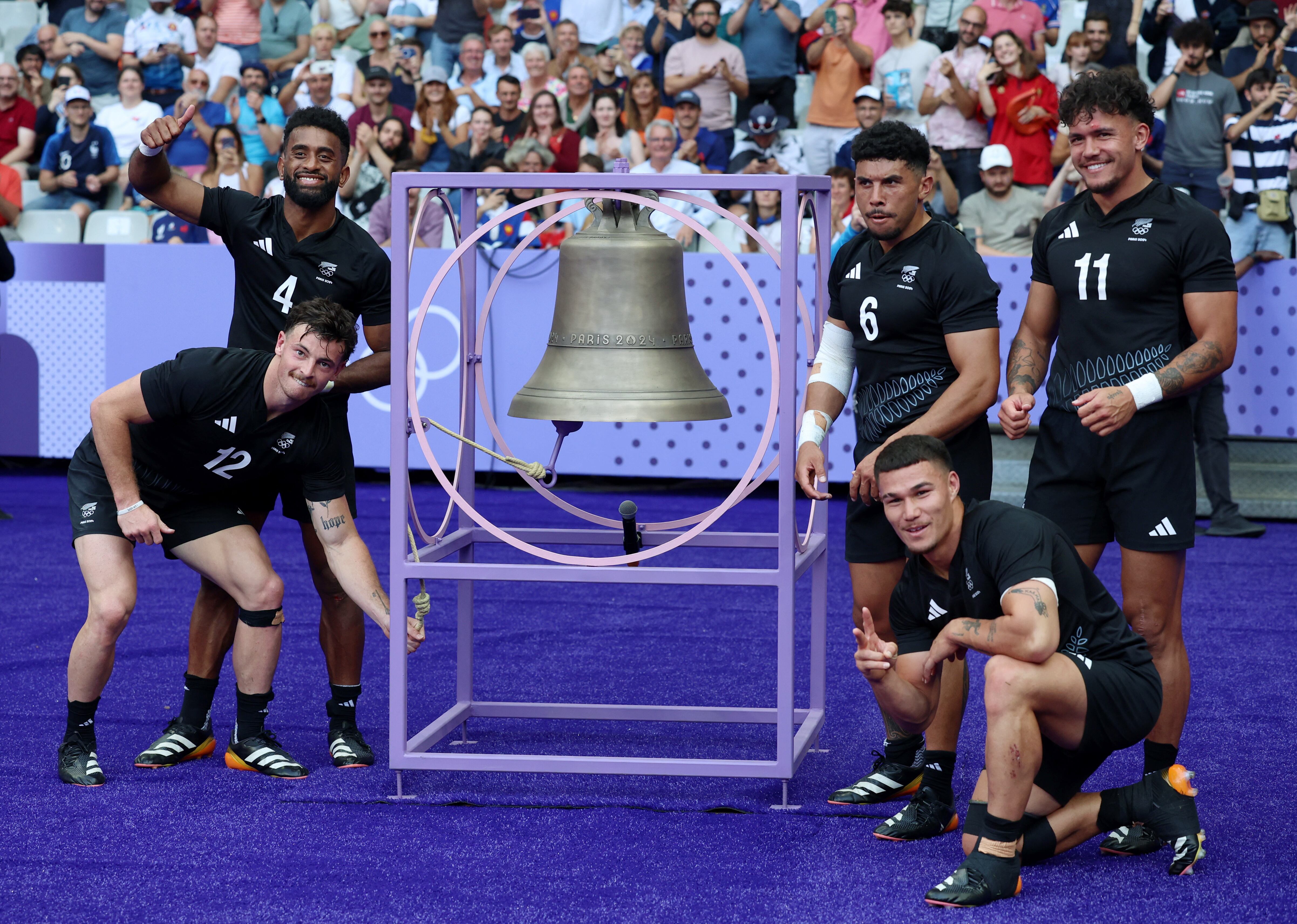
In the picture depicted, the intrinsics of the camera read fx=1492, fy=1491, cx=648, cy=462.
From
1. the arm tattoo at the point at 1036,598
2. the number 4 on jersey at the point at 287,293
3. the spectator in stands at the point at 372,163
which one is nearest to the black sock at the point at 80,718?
the number 4 on jersey at the point at 287,293

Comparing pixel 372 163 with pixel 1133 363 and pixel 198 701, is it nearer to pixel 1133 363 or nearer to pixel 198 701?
pixel 198 701

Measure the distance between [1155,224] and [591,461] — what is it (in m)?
6.63

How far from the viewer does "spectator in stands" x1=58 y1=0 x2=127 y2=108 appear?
14.4 metres

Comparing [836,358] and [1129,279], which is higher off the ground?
[1129,279]

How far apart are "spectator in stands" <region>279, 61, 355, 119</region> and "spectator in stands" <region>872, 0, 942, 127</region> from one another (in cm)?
458

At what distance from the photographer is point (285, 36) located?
1427 centimetres

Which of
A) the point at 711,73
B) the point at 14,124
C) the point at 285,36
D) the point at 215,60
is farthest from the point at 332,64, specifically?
the point at 711,73

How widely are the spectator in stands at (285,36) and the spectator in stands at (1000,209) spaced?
6907mm

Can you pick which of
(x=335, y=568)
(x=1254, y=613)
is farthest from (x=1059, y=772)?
(x=1254, y=613)

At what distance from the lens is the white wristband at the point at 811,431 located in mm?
4336

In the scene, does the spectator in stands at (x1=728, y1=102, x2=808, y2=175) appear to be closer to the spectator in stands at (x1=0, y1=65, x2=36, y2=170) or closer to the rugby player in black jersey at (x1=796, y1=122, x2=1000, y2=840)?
the spectator in stands at (x1=0, y1=65, x2=36, y2=170)

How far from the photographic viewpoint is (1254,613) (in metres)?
7.03

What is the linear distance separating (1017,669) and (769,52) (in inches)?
381

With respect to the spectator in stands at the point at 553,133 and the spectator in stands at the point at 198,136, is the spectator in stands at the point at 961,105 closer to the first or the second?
the spectator in stands at the point at 553,133
